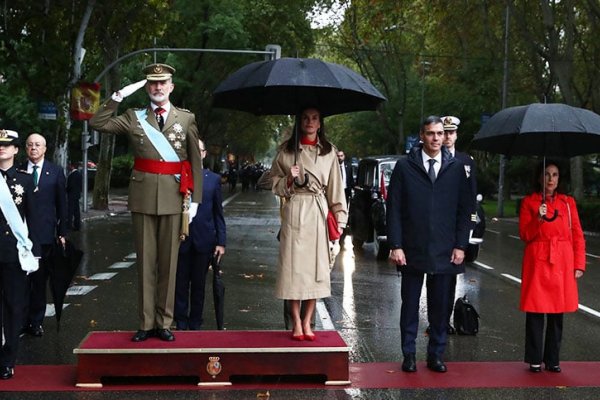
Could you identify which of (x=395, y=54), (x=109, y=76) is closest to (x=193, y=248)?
(x=109, y=76)

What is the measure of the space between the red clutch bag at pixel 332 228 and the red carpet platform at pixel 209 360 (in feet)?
2.72

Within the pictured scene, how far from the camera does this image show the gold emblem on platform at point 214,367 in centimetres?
687

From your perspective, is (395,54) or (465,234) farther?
(395,54)

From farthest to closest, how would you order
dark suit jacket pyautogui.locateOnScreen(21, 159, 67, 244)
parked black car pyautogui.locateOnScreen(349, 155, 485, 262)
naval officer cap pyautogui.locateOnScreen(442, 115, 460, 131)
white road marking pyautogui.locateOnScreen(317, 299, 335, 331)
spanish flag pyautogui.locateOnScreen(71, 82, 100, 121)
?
spanish flag pyautogui.locateOnScreen(71, 82, 100, 121)
parked black car pyautogui.locateOnScreen(349, 155, 485, 262)
white road marking pyautogui.locateOnScreen(317, 299, 335, 331)
dark suit jacket pyautogui.locateOnScreen(21, 159, 67, 244)
naval officer cap pyautogui.locateOnScreen(442, 115, 460, 131)

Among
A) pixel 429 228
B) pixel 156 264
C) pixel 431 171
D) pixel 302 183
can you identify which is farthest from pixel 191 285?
Result: pixel 431 171

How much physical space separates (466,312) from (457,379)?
2316 millimetres

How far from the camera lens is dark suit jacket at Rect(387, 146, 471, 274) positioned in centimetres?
746

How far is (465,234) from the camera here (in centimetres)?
753

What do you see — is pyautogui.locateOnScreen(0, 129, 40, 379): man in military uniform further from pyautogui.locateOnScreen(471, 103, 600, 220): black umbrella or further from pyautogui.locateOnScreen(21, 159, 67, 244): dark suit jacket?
pyautogui.locateOnScreen(471, 103, 600, 220): black umbrella

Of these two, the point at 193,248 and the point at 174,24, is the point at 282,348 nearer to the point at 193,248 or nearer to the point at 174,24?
the point at 193,248

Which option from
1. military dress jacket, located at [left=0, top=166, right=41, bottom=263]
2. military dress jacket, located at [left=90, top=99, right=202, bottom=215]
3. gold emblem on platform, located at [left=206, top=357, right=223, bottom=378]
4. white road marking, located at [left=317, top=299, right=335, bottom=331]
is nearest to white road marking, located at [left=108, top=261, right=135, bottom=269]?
white road marking, located at [left=317, top=299, right=335, bottom=331]

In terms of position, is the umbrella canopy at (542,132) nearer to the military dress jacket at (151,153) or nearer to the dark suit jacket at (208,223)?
the dark suit jacket at (208,223)

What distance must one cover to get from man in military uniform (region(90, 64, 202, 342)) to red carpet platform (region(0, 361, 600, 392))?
0.62 meters

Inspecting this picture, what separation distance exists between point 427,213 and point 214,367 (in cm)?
207
